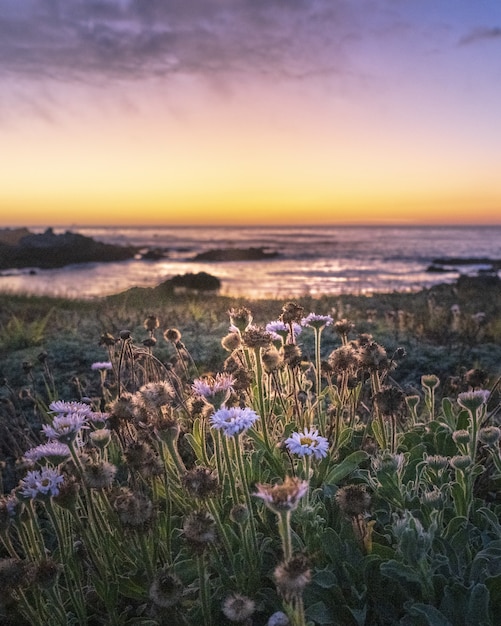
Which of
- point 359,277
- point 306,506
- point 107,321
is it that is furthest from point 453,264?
point 306,506

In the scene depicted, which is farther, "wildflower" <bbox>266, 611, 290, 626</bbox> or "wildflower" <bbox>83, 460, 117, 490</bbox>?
"wildflower" <bbox>83, 460, 117, 490</bbox>

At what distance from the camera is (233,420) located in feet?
6.80

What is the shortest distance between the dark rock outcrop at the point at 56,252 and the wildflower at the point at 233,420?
44217 mm

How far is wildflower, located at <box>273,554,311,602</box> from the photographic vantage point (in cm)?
154

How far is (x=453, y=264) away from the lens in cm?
4250

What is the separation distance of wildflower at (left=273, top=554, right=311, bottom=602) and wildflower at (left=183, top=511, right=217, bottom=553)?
42cm

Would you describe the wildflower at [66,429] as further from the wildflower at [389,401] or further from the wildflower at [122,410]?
the wildflower at [389,401]

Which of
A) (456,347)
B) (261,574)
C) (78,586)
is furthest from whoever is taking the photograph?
(456,347)

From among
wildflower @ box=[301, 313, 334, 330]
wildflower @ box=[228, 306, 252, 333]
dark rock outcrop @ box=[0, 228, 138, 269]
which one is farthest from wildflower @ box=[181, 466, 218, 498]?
dark rock outcrop @ box=[0, 228, 138, 269]

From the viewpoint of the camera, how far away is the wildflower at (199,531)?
1912 millimetres

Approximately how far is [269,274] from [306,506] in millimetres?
32665

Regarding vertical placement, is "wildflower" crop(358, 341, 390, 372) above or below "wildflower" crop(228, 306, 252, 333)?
below

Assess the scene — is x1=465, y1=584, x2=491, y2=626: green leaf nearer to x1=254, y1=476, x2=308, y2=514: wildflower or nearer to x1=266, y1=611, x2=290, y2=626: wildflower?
x1=266, y1=611, x2=290, y2=626: wildflower

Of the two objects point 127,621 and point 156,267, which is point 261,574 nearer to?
point 127,621
